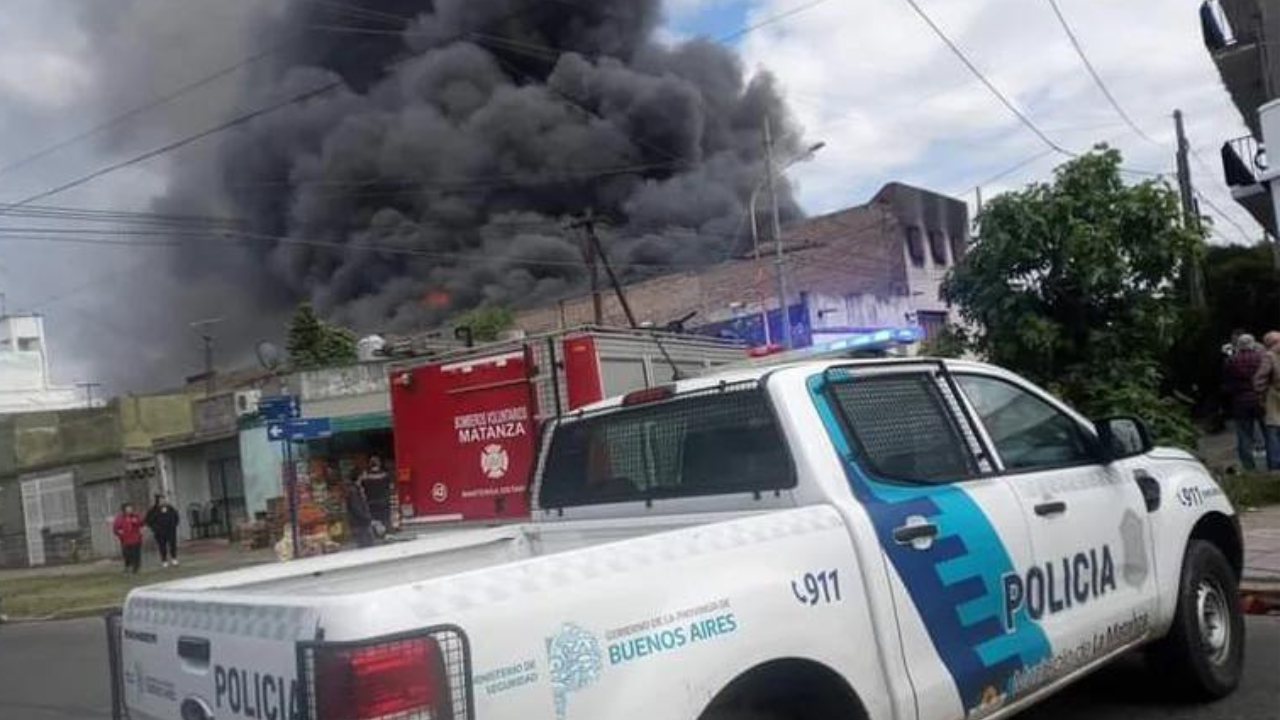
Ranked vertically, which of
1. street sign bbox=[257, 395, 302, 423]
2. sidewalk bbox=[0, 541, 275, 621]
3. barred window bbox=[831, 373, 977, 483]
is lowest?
sidewalk bbox=[0, 541, 275, 621]

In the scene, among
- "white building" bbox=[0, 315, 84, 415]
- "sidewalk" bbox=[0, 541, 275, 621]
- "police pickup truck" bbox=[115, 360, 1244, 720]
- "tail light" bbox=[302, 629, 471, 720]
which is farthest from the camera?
"white building" bbox=[0, 315, 84, 415]

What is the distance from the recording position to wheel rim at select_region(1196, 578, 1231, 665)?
16.8ft

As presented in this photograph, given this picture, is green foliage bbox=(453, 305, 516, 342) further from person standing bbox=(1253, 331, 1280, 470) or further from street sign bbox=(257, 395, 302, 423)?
person standing bbox=(1253, 331, 1280, 470)

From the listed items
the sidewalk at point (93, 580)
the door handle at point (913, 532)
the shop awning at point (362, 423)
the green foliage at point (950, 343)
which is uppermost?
the shop awning at point (362, 423)

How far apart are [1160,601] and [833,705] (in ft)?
6.74

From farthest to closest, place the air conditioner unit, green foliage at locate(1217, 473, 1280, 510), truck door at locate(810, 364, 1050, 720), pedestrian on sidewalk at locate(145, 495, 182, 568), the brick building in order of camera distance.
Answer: the brick building < the air conditioner unit < pedestrian on sidewalk at locate(145, 495, 182, 568) < green foliage at locate(1217, 473, 1280, 510) < truck door at locate(810, 364, 1050, 720)

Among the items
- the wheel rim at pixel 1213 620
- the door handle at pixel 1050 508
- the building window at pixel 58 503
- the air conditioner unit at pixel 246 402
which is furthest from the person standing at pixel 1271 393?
the building window at pixel 58 503

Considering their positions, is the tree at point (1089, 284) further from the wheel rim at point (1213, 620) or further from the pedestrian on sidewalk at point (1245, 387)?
the wheel rim at point (1213, 620)

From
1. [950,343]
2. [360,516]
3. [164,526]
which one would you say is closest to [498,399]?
[950,343]

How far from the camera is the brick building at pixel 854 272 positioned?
45250 millimetres

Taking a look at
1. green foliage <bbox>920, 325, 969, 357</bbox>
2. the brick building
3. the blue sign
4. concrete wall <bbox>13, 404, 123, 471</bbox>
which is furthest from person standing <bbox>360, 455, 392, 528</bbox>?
the brick building

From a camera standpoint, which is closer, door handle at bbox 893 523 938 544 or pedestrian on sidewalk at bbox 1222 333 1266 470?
door handle at bbox 893 523 938 544

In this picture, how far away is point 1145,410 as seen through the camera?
1006 cm

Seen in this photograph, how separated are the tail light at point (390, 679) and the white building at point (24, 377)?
6913 cm
